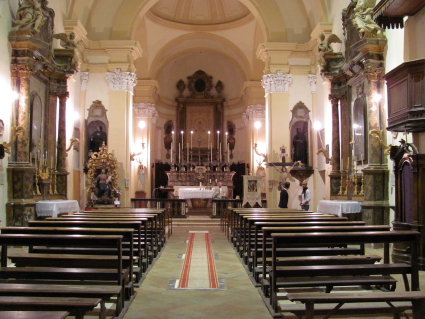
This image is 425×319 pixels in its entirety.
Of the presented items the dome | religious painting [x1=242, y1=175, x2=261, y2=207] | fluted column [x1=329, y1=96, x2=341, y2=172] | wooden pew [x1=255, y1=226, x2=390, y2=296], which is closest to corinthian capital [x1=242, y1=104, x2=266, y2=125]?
the dome

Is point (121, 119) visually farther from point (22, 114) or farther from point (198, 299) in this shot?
point (198, 299)

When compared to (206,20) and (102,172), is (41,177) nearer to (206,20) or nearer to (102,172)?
(102,172)

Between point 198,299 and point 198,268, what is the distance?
6.75 ft

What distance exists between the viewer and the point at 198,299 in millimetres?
5285

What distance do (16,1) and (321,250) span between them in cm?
947

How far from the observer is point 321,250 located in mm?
6031

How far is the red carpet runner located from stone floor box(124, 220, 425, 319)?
0.47 ft

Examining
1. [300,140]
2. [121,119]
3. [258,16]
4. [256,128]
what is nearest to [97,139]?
[121,119]

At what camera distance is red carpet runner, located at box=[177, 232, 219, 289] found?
6125 millimetres

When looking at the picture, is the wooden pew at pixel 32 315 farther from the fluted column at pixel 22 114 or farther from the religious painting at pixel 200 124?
the religious painting at pixel 200 124

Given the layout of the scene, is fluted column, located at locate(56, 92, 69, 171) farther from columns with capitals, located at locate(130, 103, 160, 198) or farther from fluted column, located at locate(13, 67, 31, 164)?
columns with capitals, located at locate(130, 103, 160, 198)

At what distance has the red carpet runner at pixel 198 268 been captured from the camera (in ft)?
20.1

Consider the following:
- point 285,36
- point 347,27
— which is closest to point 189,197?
point 285,36

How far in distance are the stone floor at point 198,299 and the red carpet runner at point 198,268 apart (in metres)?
0.14
